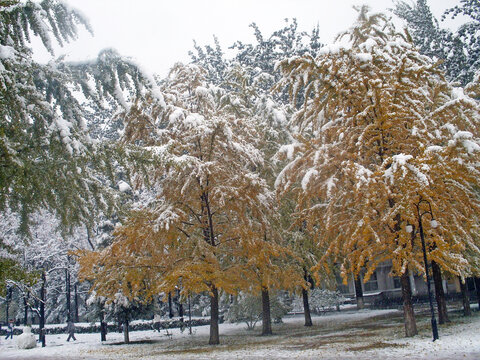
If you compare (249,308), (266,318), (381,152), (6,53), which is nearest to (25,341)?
(249,308)

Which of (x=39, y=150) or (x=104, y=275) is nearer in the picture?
(x=39, y=150)

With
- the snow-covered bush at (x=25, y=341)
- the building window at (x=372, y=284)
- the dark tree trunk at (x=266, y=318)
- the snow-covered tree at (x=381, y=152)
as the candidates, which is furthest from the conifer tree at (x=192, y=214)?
the building window at (x=372, y=284)

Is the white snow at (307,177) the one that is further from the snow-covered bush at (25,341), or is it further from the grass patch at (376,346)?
the snow-covered bush at (25,341)

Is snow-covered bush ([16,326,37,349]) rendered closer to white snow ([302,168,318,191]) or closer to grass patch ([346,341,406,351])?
grass patch ([346,341,406,351])

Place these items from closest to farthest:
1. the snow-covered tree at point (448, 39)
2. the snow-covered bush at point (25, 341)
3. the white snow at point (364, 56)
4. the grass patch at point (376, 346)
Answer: the grass patch at point (376, 346) < the white snow at point (364, 56) < the snow-covered bush at point (25, 341) < the snow-covered tree at point (448, 39)

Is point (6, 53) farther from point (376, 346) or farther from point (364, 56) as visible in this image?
point (376, 346)

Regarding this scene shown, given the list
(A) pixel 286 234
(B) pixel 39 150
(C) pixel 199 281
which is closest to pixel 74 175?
(B) pixel 39 150

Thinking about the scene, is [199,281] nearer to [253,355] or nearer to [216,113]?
[253,355]

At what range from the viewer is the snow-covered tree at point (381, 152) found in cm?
1139

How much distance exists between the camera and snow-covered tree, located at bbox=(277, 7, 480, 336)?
37.4 feet

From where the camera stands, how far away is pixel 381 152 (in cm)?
1388

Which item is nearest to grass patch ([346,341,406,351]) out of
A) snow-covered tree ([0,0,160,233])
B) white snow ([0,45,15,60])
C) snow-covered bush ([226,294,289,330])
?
snow-covered tree ([0,0,160,233])

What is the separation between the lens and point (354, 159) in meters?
13.3

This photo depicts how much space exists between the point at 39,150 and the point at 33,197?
1.41m
